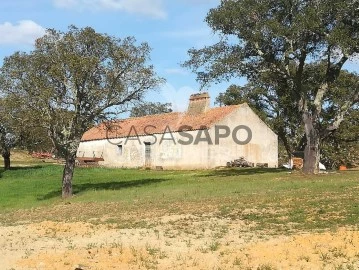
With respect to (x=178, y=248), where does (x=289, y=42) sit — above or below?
above

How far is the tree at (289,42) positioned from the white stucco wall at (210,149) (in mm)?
14335

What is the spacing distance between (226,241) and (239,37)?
67.8 feet

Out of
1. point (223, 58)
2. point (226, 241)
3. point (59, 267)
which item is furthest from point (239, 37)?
point (59, 267)

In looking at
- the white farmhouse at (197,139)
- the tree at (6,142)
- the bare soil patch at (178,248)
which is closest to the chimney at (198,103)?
the white farmhouse at (197,139)

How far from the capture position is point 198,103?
161 feet

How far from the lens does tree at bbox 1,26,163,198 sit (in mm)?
22344

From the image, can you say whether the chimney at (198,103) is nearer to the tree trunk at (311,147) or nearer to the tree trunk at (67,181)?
the tree trunk at (311,147)

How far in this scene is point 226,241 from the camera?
10.4 meters

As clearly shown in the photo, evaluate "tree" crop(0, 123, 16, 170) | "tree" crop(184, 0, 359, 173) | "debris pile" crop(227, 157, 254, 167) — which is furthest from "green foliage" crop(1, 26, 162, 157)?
"tree" crop(0, 123, 16, 170)

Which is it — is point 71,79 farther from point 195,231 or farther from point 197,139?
point 197,139

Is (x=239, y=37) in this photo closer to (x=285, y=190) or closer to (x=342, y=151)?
(x=285, y=190)

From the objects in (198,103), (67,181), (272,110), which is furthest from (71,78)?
(272,110)

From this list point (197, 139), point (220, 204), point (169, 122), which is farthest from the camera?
point (169, 122)

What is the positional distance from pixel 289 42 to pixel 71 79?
12.4m
